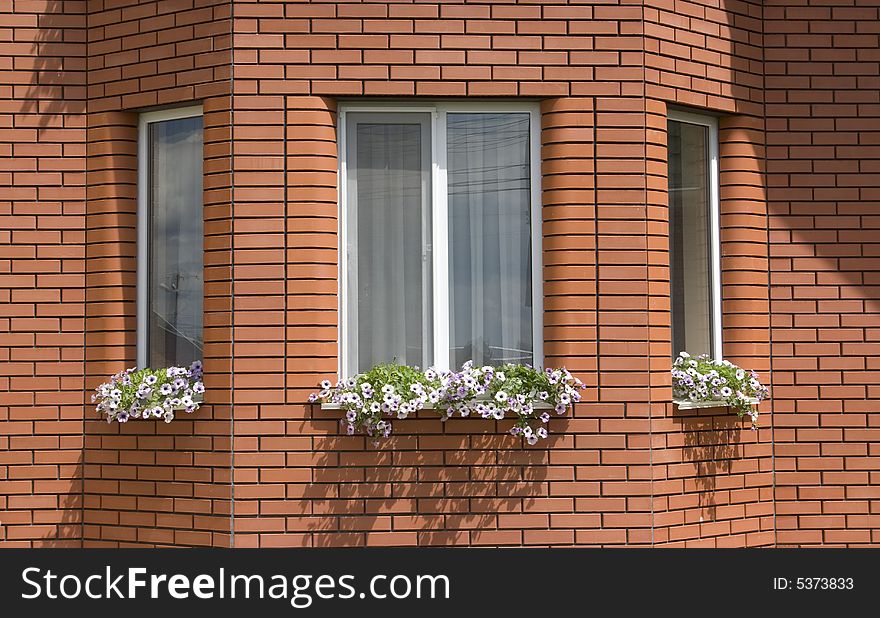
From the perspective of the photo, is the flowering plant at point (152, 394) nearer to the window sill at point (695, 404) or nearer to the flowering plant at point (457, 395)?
the flowering plant at point (457, 395)

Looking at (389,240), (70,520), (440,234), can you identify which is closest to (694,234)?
(440,234)

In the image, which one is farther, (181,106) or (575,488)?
(181,106)

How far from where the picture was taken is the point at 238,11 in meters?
7.15

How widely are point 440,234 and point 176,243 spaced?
64.4 inches

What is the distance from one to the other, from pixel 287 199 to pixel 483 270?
1.23 m

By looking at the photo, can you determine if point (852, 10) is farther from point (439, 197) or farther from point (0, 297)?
point (0, 297)

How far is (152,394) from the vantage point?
7094 millimetres

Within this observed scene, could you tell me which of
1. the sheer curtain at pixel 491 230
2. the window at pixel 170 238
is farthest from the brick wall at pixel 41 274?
the sheer curtain at pixel 491 230

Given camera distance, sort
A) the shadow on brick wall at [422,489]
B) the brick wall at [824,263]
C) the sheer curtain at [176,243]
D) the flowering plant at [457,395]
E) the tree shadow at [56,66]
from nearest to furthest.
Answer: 1. the flowering plant at [457,395]
2. the shadow on brick wall at [422,489]
3. the sheer curtain at [176,243]
4. the tree shadow at [56,66]
5. the brick wall at [824,263]

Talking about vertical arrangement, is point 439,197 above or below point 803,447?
above

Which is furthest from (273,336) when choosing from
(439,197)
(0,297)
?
(0,297)

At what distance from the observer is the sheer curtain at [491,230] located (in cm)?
730

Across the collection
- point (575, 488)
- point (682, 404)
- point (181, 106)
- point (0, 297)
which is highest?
point (181, 106)

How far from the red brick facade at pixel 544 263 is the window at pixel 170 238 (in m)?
0.10
